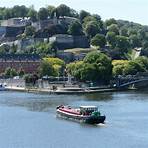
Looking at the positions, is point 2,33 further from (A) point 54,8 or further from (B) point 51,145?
(B) point 51,145

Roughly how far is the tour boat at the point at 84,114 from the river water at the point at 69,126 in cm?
41

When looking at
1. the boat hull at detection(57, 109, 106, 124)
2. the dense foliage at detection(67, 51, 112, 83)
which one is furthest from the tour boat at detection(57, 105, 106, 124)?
→ the dense foliage at detection(67, 51, 112, 83)

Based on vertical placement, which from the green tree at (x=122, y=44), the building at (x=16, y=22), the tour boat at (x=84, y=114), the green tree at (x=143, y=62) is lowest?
the tour boat at (x=84, y=114)

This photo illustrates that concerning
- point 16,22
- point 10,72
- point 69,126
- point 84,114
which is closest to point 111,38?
point 16,22

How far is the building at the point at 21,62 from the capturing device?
76137 mm

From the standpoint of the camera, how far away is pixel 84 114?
3972 centimetres

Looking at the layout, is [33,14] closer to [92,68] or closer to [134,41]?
[134,41]

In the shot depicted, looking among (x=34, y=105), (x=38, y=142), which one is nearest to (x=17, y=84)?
(x=34, y=105)

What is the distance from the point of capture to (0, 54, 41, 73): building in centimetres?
7614

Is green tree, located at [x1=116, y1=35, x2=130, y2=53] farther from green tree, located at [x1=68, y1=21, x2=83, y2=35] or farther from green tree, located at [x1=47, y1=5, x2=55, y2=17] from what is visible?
green tree, located at [x1=47, y1=5, x2=55, y2=17]

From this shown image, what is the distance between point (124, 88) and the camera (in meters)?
64.2

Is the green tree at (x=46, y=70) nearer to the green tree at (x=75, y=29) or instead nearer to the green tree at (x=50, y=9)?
the green tree at (x=75, y=29)

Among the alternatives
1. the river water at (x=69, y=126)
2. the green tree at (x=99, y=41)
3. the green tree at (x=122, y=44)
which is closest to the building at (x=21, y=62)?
the green tree at (x=99, y=41)

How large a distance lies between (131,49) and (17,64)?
16.8 meters
